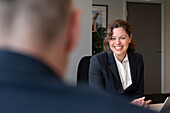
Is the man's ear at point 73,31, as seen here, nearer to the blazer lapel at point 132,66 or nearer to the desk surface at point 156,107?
the desk surface at point 156,107

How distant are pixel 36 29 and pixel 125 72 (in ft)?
5.95

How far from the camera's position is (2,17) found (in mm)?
330

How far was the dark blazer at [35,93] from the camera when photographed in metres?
0.28

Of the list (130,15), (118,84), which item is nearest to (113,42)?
(118,84)

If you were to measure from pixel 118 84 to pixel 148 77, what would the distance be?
3968 mm

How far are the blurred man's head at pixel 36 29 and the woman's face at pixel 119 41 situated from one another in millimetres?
1751

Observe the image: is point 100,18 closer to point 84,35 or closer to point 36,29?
point 84,35

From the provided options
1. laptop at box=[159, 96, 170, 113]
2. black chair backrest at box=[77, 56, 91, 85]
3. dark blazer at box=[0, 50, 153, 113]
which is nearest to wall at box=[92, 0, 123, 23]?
black chair backrest at box=[77, 56, 91, 85]

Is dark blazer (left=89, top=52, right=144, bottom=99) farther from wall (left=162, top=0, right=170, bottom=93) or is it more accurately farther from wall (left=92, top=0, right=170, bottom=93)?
wall (left=162, top=0, right=170, bottom=93)

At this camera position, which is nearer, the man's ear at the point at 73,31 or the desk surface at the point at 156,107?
the man's ear at the point at 73,31

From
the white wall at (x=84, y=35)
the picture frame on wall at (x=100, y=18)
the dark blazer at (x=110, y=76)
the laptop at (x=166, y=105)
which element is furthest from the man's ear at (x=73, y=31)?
the picture frame on wall at (x=100, y=18)

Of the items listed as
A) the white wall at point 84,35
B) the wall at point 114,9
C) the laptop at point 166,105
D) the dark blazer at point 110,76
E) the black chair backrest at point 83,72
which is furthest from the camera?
the wall at point 114,9

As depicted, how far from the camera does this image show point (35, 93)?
28cm

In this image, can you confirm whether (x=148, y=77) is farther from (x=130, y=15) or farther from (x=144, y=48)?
(x=130, y=15)
